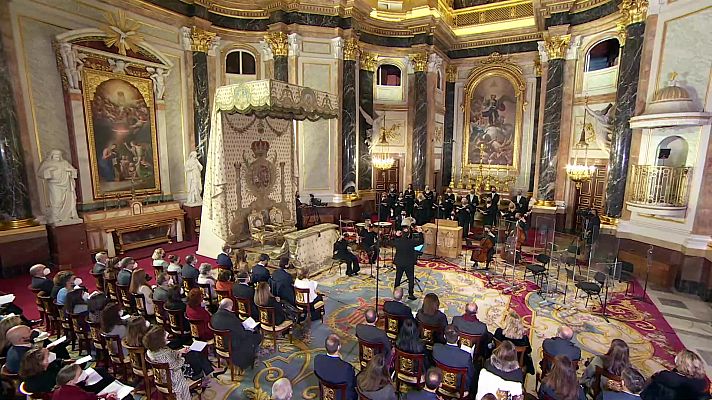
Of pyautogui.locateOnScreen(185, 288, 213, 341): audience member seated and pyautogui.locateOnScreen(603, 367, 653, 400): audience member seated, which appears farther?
pyautogui.locateOnScreen(185, 288, 213, 341): audience member seated

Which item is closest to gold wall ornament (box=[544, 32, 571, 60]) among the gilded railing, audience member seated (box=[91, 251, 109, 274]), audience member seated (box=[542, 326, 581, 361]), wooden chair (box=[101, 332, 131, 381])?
the gilded railing

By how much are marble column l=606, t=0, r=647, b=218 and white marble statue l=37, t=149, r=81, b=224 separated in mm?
15203

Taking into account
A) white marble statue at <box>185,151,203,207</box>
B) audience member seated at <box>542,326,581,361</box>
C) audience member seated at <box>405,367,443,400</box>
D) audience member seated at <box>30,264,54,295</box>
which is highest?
white marble statue at <box>185,151,203,207</box>

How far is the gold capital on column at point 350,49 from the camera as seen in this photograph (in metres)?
14.7

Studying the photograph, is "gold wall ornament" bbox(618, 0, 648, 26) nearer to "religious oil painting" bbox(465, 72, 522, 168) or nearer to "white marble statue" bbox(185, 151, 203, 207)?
"religious oil painting" bbox(465, 72, 522, 168)

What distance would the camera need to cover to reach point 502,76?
699 inches

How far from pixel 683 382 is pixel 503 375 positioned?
1.81 m

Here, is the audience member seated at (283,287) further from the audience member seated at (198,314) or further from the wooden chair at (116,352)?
the wooden chair at (116,352)

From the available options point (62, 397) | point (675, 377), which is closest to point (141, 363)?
point (62, 397)

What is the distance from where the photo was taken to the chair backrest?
4856 millimetres

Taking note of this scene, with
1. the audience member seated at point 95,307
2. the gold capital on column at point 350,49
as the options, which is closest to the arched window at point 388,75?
the gold capital on column at point 350,49

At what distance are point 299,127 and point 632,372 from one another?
12.9m

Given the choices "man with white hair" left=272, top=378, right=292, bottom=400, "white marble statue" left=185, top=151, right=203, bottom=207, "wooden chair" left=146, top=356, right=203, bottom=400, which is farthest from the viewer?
"white marble statue" left=185, top=151, right=203, bottom=207

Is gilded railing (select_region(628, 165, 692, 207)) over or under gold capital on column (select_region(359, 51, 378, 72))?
under
